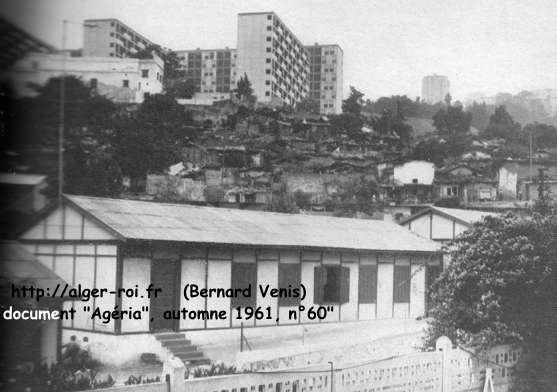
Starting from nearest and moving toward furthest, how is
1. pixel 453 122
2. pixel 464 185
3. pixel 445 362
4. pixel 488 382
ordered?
Result: pixel 445 362, pixel 488 382, pixel 464 185, pixel 453 122

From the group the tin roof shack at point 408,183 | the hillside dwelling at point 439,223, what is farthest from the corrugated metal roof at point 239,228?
the tin roof shack at point 408,183

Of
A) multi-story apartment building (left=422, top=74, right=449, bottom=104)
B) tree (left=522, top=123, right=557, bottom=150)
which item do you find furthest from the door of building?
tree (left=522, top=123, right=557, bottom=150)

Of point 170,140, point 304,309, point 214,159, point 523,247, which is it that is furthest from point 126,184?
point 523,247

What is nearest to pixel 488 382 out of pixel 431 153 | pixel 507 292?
pixel 507 292

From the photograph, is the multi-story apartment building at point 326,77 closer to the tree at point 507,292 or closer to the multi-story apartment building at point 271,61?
the multi-story apartment building at point 271,61

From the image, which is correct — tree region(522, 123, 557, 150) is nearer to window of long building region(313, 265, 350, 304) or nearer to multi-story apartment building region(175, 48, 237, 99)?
window of long building region(313, 265, 350, 304)

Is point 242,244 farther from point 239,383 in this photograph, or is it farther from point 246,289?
point 239,383

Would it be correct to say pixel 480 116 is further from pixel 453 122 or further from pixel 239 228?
pixel 239 228
